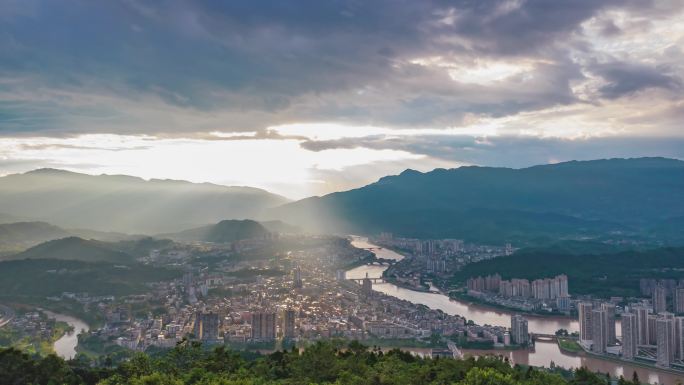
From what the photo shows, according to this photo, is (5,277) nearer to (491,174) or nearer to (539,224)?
(539,224)

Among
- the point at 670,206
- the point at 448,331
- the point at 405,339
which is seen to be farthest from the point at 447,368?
the point at 670,206

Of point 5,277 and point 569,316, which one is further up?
point 5,277

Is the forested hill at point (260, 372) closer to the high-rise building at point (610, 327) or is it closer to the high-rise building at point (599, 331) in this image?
the high-rise building at point (599, 331)

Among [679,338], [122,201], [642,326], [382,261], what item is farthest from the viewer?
[122,201]

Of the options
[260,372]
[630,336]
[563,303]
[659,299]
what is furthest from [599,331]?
[260,372]

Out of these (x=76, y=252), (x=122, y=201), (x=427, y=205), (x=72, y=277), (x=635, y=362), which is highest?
(x=122, y=201)

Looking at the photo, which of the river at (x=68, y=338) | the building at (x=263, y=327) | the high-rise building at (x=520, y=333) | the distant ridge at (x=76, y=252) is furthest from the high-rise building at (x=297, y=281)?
the high-rise building at (x=520, y=333)

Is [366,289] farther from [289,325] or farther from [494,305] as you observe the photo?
[289,325]

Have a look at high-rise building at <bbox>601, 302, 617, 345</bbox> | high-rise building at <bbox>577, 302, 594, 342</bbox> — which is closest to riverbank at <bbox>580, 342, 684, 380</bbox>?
high-rise building at <bbox>601, 302, 617, 345</bbox>
